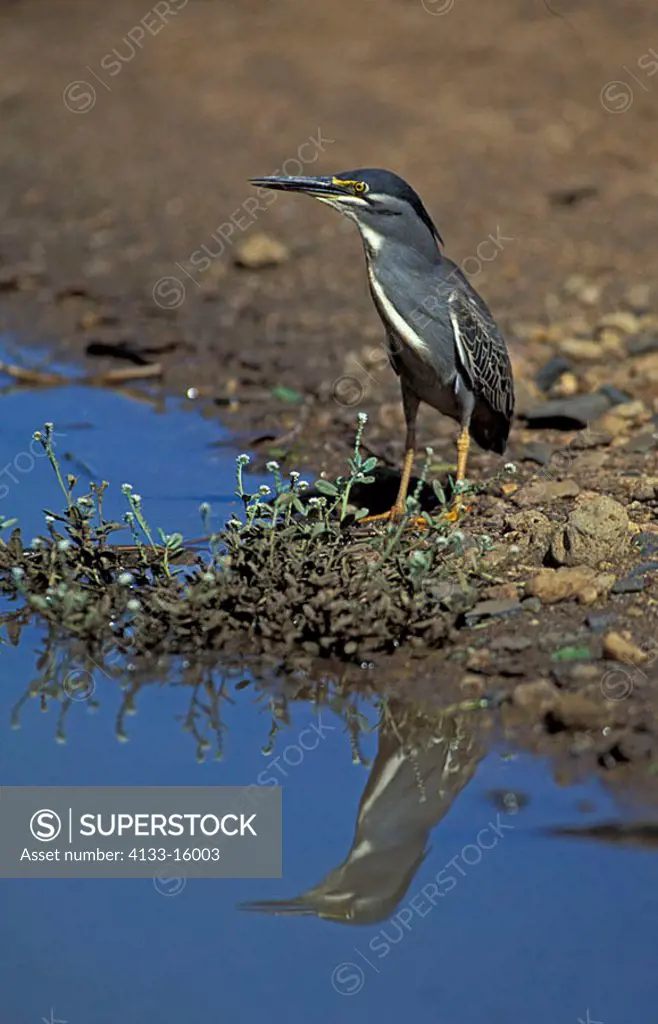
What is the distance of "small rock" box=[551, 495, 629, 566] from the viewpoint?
655cm

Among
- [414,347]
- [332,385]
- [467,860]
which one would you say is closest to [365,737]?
[467,860]

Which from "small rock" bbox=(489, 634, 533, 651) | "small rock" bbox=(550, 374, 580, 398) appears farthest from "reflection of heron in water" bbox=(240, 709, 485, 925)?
"small rock" bbox=(550, 374, 580, 398)

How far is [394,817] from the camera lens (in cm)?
501

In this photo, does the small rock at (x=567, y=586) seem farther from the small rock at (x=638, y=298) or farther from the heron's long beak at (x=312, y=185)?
the small rock at (x=638, y=298)

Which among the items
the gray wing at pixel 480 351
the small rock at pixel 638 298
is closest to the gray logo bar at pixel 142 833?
the gray wing at pixel 480 351

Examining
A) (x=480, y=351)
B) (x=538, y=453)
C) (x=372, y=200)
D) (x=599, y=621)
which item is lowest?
(x=538, y=453)

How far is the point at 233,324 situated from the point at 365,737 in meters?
5.14

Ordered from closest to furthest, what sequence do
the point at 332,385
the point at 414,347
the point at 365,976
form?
1. the point at 365,976
2. the point at 414,347
3. the point at 332,385

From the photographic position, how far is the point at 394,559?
6.29m

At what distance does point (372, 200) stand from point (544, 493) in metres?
1.56

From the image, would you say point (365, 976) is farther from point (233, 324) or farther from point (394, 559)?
point (233, 324)

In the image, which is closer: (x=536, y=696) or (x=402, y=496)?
(x=536, y=696)

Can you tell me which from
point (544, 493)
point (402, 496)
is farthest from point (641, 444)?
point (402, 496)

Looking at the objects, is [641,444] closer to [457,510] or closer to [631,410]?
[631,410]
